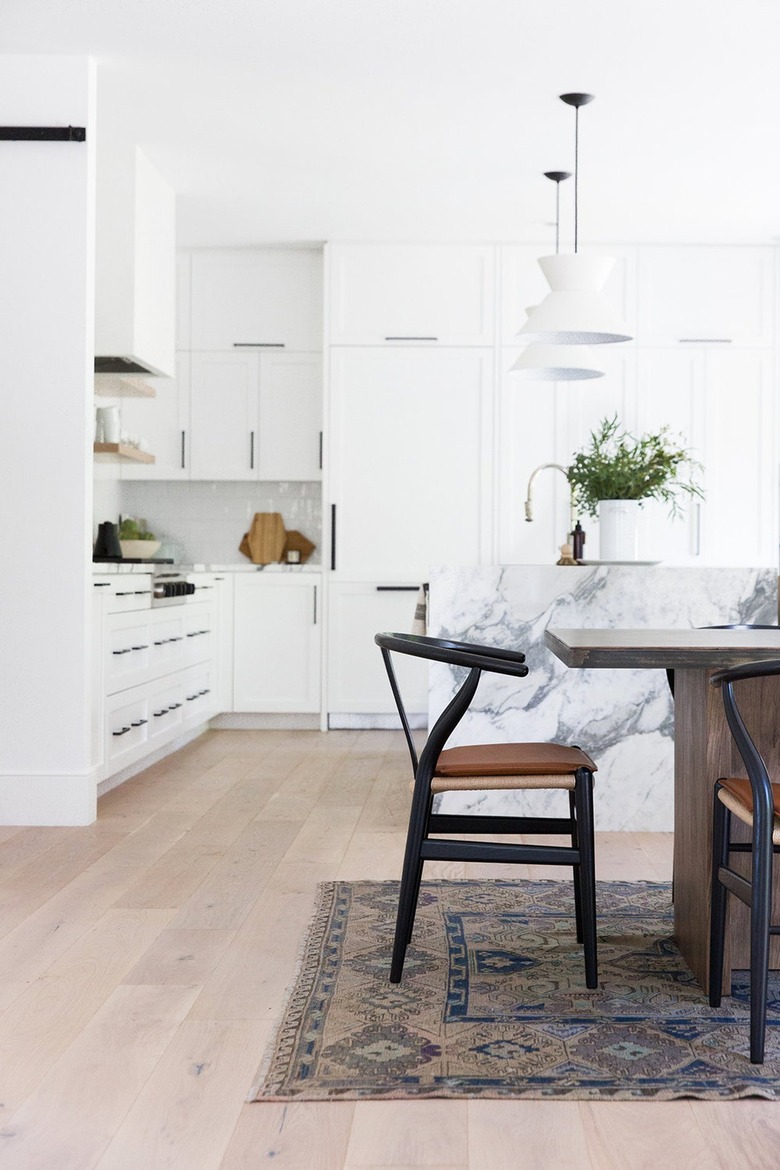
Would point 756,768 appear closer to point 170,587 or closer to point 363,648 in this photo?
point 170,587

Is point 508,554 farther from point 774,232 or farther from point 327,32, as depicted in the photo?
point 327,32

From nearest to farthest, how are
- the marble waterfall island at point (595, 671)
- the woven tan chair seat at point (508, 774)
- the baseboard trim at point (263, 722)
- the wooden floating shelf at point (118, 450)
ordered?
the woven tan chair seat at point (508, 774) → the marble waterfall island at point (595, 671) → the wooden floating shelf at point (118, 450) → the baseboard trim at point (263, 722)

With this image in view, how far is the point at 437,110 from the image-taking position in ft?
15.0

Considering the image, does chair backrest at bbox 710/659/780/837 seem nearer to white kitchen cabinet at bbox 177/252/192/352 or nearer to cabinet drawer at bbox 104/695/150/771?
cabinet drawer at bbox 104/695/150/771

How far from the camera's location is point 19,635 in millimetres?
3980

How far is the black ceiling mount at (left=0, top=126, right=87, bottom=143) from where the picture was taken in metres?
3.98

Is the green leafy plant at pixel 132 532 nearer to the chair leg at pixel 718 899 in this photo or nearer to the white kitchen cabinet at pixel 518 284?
the white kitchen cabinet at pixel 518 284

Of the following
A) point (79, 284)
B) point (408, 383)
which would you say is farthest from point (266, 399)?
point (79, 284)

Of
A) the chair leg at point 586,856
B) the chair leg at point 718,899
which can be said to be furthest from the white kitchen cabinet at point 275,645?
the chair leg at point 718,899

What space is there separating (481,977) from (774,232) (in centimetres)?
489

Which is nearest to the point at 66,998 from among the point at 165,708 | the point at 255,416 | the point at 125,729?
the point at 125,729

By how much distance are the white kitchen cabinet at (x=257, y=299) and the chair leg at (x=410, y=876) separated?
456 centimetres

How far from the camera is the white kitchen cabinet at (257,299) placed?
21.3 ft

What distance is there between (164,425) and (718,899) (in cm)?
493
